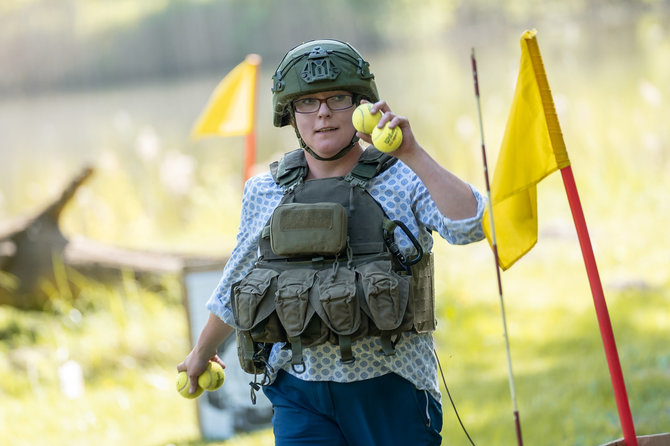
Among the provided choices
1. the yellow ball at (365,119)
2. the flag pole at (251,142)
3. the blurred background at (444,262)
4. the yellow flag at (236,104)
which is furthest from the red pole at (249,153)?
the yellow ball at (365,119)

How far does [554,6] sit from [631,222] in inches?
1150

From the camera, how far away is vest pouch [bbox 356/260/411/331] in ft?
8.86

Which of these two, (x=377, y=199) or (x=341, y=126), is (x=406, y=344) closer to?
(x=377, y=199)

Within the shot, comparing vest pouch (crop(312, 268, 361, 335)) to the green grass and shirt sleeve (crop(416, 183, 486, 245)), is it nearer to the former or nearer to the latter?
shirt sleeve (crop(416, 183, 486, 245))

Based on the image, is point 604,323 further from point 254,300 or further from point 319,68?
point 319,68

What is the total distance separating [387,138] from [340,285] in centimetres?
50

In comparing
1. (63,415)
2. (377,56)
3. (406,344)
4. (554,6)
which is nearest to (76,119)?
(377,56)

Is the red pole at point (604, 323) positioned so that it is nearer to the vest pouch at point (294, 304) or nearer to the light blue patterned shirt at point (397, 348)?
the light blue patterned shirt at point (397, 348)

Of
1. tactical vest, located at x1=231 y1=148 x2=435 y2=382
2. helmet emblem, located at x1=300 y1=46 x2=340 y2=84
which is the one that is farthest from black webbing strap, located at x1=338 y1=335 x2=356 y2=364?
helmet emblem, located at x1=300 y1=46 x2=340 y2=84

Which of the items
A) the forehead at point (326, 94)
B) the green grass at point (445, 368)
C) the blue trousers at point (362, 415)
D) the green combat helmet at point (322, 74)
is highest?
the green combat helmet at point (322, 74)

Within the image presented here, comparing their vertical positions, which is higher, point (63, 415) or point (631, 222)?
point (631, 222)

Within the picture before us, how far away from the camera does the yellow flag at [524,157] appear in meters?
2.47

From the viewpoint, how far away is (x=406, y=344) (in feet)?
9.44

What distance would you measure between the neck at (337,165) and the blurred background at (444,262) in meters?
2.30
